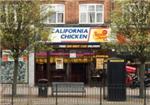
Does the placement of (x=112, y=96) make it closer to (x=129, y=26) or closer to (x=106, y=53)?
(x=129, y=26)

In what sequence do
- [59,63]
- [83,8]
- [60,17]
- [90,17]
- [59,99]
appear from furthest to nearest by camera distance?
[60,17]
[90,17]
[83,8]
[59,63]
[59,99]

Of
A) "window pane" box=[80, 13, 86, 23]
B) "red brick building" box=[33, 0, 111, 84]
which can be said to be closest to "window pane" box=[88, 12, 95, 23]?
"red brick building" box=[33, 0, 111, 84]

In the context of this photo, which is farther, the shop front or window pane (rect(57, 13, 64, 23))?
window pane (rect(57, 13, 64, 23))

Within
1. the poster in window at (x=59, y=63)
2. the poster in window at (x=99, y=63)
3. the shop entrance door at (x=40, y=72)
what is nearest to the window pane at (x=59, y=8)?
the poster in window at (x=59, y=63)

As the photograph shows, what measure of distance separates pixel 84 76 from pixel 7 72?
568 cm

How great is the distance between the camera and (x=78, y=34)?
3969 cm

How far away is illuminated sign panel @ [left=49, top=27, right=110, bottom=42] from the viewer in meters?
39.6

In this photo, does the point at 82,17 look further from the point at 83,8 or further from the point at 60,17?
the point at 60,17

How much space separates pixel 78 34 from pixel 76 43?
2.19ft

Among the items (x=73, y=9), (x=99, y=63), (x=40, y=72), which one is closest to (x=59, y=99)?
(x=99, y=63)

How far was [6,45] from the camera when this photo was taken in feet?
94.1

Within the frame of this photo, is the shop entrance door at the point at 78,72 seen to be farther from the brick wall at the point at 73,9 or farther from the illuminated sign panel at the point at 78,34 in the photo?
the brick wall at the point at 73,9

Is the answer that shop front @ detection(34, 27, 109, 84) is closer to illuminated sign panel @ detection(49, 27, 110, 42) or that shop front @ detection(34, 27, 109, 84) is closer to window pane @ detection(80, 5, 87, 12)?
illuminated sign panel @ detection(49, 27, 110, 42)

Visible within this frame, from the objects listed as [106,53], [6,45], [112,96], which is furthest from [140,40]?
[106,53]
